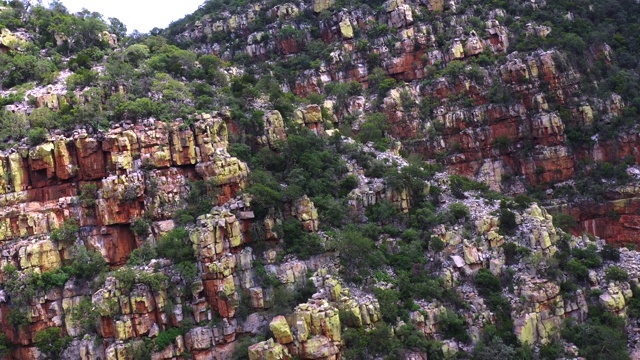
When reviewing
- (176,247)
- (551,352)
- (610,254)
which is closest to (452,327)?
(551,352)

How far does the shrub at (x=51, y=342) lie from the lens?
158ft

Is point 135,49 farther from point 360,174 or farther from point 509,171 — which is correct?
point 509,171

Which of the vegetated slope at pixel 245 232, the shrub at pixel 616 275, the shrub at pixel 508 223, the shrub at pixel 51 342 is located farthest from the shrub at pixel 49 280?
the shrub at pixel 616 275

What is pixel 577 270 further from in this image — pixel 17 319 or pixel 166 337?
pixel 17 319

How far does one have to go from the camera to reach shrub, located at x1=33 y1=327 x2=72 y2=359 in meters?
48.3

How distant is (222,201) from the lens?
54.2 metres

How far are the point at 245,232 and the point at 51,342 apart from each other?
1438cm

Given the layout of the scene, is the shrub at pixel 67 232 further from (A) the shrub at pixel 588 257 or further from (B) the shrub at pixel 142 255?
(A) the shrub at pixel 588 257

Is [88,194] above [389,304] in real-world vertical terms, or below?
above

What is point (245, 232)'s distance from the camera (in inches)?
2090

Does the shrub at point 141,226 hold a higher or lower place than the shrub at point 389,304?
higher

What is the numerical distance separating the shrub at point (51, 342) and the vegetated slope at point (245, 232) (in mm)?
133

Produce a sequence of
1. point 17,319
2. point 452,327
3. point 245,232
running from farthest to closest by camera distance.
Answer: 1. point 245,232
2. point 452,327
3. point 17,319

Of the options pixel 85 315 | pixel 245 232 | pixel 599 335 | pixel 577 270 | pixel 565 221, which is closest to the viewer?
pixel 85 315
